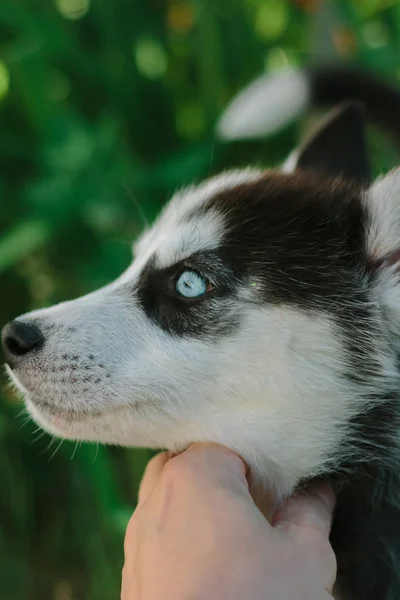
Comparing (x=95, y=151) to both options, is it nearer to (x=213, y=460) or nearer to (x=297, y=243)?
(x=297, y=243)

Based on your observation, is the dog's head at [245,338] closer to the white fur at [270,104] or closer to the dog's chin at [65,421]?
the dog's chin at [65,421]

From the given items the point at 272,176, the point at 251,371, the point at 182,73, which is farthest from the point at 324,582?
the point at 182,73

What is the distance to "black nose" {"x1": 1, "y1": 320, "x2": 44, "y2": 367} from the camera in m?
0.83

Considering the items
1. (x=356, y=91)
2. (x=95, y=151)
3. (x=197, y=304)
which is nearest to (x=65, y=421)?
(x=197, y=304)

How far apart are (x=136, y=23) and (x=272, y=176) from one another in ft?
3.83

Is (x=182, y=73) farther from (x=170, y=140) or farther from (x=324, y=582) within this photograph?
(x=324, y=582)

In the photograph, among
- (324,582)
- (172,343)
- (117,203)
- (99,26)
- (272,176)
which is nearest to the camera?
(324,582)

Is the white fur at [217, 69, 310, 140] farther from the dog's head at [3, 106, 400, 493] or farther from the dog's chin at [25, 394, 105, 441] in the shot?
the dog's chin at [25, 394, 105, 441]

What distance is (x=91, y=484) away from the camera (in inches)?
60.5

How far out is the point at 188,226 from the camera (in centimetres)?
90

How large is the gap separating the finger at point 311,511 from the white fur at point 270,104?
84 centimetres

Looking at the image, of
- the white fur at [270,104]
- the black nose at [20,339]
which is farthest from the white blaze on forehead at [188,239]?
the white fur at [270,104]

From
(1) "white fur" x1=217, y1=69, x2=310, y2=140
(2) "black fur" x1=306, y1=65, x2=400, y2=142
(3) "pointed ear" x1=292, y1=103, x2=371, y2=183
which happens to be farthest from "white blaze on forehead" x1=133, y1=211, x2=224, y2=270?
(2) "black fur" x1=306, y1=65, x2=400, y2=142

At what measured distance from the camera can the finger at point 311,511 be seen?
2.54 feet
